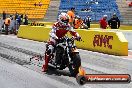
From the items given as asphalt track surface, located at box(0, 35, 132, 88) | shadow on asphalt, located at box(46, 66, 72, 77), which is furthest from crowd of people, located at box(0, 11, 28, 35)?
shadow on asphalt, located at box(46, 66, 72, 77)

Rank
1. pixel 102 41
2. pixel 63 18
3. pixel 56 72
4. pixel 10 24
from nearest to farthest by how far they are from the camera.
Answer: pixel 63 18
pixel 56 72
pixel 102 41
pixel 10 24

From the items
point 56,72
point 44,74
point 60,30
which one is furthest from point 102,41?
point 44,74

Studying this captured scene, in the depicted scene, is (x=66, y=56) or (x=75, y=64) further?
(x=66, y=56)

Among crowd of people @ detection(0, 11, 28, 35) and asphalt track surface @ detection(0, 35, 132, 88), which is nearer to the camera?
asphalt track surface @ detection(0, 35, 132, 88)

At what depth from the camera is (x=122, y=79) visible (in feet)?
17.2

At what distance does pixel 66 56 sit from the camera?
1031cm

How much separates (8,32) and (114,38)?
18.8m

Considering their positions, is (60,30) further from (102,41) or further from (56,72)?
(102,41)

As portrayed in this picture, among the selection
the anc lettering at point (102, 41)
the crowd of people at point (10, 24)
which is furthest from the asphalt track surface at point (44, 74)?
the crowd of people at point (10, 24)

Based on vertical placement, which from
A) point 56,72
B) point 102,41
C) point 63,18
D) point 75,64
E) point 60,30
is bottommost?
point 102,41

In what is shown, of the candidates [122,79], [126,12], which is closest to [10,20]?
[126,12]

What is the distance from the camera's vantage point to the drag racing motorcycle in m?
9.94

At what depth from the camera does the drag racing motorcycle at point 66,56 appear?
9.94 meters

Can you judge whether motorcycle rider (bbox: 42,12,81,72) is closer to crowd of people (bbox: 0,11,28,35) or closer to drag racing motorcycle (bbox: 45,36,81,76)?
drag racing motorcycle (bbox: 45,36,81,76)
